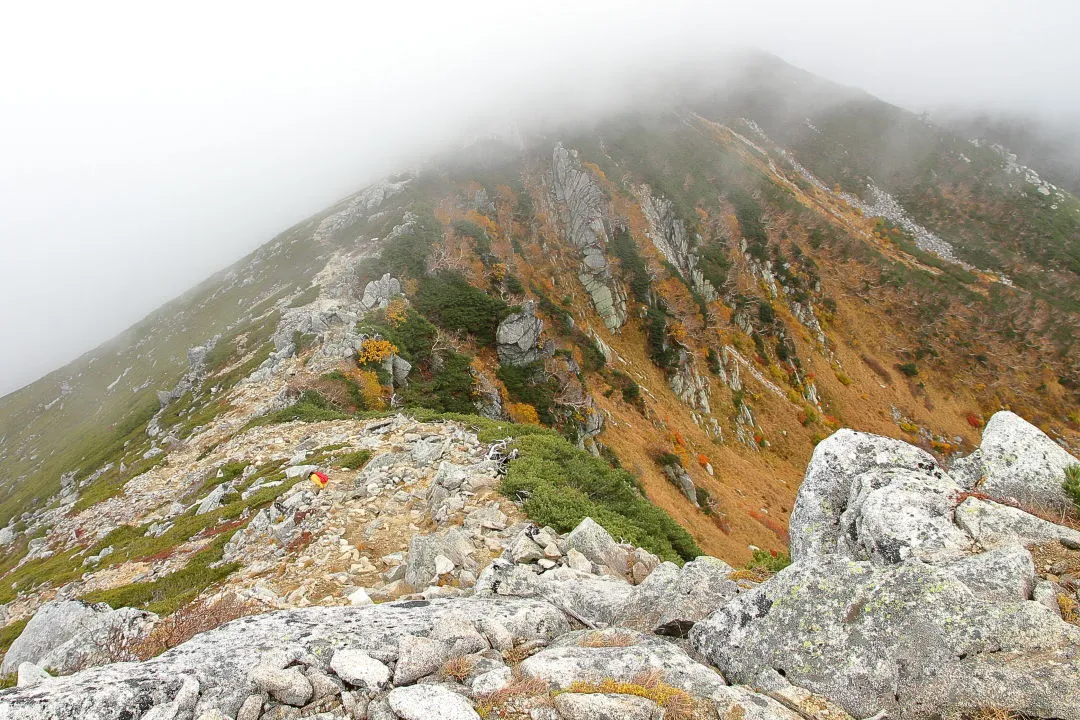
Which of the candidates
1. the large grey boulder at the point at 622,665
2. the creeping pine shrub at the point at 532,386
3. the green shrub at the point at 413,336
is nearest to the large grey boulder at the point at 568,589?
the large grey boulder at the point at 622,665

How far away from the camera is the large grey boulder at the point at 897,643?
388 cm

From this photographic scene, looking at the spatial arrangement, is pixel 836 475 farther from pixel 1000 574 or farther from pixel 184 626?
pixel 184 626

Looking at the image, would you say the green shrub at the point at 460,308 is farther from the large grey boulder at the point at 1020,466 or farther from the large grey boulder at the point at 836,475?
the large grey boulder at the point at 1020,466

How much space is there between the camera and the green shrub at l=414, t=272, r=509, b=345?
43.6 metres

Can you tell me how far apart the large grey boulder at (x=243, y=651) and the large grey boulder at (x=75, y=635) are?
375 cm

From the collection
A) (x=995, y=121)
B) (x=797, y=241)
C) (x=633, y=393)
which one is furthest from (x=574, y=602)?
(x=995, y=121)

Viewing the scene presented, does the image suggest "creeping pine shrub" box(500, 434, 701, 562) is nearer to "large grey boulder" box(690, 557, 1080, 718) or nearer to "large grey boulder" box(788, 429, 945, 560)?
"large grey boulder" box(788, 429, 945, 560)

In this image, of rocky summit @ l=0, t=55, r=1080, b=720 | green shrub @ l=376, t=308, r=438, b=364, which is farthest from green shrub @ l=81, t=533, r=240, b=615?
green shrub @ l=376, t=308, r=438, b=364

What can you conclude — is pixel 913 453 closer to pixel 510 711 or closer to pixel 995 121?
pixel 510 711

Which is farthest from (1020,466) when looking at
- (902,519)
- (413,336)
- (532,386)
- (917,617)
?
(532,386)

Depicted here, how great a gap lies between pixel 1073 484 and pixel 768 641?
14.9 ft

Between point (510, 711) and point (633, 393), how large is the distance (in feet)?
154

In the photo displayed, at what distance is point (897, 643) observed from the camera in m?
4.50

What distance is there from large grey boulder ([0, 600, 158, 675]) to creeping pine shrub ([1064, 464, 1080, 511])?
14058 mm
